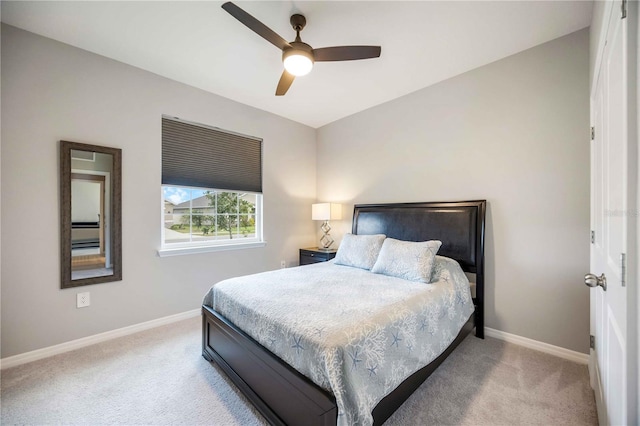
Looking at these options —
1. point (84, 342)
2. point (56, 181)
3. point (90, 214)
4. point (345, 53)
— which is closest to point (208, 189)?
point (90, 214)

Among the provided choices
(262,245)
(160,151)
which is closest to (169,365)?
(262,245)

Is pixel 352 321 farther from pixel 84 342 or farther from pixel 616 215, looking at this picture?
pixel 84 342

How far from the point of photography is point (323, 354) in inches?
48.3

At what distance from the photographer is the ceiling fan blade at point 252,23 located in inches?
61.6

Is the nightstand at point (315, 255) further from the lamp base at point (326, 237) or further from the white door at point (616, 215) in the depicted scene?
the white door at point (616, 215)

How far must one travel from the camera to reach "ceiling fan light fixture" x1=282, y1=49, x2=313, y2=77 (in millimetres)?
1913

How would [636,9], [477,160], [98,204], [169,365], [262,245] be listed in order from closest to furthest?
[636,9]
[169,365]
[98,204]
[477,160]
[262,245]

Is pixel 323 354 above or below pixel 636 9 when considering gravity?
below

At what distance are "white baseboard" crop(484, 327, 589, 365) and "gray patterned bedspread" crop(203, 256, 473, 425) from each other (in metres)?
0.54

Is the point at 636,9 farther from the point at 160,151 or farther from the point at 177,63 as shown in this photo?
the point at 160,151

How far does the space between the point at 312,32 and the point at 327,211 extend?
2246 mm

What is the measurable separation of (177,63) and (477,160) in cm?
323

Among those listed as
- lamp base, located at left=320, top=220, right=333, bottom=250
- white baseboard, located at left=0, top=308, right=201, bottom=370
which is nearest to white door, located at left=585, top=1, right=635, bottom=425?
lamp base, located at left=320, top=220, right=333, bottom=250

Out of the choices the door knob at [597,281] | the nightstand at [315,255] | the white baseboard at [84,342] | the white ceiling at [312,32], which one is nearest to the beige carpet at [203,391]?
the white baseboard at [84,342]
